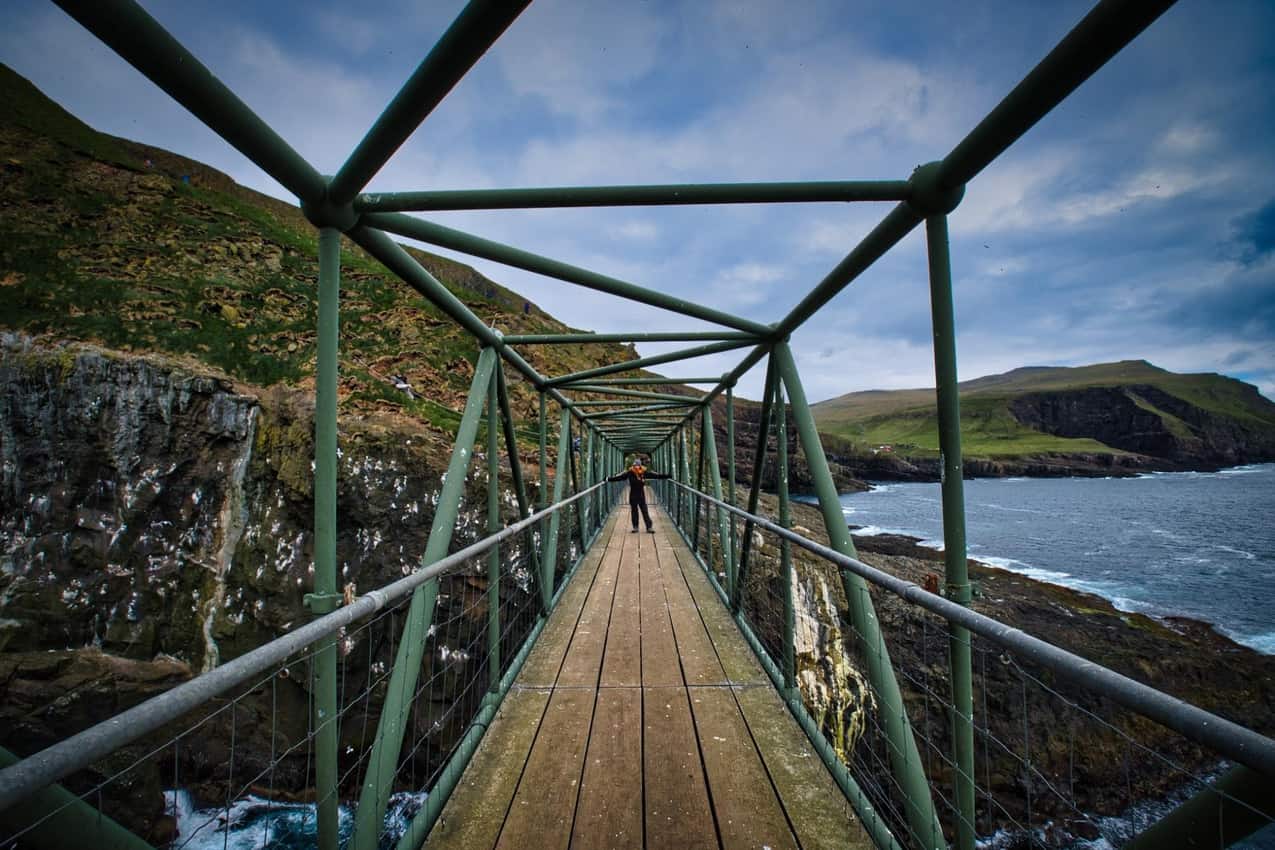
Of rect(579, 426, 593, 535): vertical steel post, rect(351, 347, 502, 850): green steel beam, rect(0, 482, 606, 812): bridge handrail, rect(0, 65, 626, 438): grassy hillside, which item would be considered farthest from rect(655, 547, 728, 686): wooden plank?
rect(0, 65, 626, 438): grassy hillside

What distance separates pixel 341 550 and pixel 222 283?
31.5 ft

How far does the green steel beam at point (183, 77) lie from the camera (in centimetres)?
111

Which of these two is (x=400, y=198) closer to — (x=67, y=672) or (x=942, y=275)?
(x=942, y=275)

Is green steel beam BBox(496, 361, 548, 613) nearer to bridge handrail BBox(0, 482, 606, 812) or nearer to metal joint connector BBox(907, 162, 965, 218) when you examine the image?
bridge handrail BBox(0, 482, 606, 812)

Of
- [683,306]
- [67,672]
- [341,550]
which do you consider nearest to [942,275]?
[683,306]

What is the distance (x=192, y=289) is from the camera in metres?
13.3

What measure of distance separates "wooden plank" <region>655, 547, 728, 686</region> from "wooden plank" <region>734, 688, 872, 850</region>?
41 centimetres

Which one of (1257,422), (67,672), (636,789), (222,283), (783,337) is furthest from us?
(1257,422)

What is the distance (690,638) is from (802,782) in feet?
6.06

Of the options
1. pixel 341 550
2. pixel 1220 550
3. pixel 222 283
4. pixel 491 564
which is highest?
pixel 222 283

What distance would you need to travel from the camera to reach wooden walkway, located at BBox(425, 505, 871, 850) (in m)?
2.03

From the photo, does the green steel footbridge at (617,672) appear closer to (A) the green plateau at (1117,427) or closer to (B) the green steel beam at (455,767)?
(B) the green steel beam at (455,767)

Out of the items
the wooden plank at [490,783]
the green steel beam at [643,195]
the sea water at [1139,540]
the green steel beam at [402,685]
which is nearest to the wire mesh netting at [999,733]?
the wooden plank at [490,783]

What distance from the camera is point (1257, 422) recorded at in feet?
327
